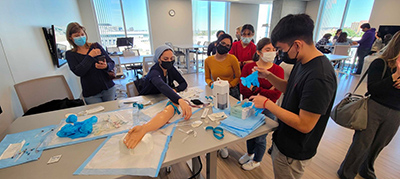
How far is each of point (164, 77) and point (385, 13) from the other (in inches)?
301

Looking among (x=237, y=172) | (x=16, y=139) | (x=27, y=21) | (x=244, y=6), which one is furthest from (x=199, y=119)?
(x=244, y=6)

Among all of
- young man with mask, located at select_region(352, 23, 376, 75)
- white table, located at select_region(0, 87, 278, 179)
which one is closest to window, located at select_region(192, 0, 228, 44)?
young man with mask, located at select_region(352, 23, 376, 75)

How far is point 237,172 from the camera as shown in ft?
5.67

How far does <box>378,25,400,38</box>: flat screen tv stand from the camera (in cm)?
469

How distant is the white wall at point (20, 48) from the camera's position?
152cm

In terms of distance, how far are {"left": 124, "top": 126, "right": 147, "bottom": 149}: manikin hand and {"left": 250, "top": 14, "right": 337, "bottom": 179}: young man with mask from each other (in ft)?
2.28

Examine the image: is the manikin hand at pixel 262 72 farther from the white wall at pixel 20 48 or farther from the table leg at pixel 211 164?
the white wall at pixel 20 48

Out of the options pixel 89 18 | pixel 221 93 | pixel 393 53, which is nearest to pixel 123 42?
pixel 89 18

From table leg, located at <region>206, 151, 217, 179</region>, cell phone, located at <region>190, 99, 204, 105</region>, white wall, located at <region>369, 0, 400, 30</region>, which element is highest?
white wall, located at <region>369, 0, 400, 30</region>

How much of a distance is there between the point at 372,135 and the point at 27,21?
4.01m

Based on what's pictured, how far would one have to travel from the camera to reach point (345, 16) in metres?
6.42

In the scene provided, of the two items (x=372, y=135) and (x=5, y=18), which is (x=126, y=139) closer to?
(x=372, y=135)

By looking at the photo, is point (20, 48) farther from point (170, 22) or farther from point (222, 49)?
point (170, 22)

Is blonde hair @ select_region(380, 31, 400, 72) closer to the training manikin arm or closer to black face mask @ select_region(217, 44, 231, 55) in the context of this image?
black face mask @ select_region(217, 44, 231, 55)
